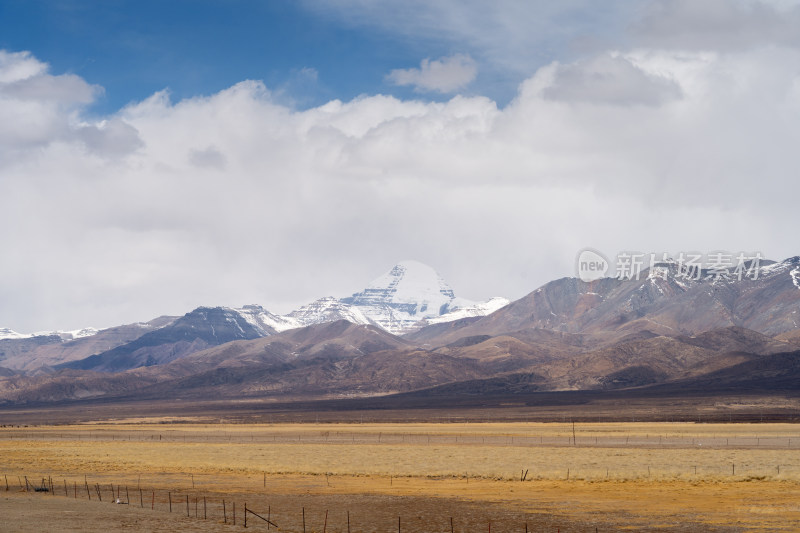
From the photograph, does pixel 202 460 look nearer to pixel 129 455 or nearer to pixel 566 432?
pixel 129 455

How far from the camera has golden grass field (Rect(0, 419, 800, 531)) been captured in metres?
46.2

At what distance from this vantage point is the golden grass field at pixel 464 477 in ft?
152

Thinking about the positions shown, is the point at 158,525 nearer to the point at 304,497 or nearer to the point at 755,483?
the point at 304,497

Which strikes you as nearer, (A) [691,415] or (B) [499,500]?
(B) [499,500]

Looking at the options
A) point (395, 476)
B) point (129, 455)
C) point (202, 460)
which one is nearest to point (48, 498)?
point (395, 476)

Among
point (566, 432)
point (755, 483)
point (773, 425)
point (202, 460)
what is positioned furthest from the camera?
point (773, 425)

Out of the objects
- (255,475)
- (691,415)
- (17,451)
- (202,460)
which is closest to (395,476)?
(255,475)

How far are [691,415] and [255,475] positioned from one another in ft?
454

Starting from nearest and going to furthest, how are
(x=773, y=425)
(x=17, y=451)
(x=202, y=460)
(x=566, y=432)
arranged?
(x=202, y=460) → (x=17, y=451) → (x=566, y=432) → (x=773, y=425)

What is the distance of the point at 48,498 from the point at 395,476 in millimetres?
25957

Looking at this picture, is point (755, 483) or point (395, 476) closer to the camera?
point (755, 483)

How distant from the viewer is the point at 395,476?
6938 centimetres

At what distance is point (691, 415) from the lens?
616ft

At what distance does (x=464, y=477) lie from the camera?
67312mm
